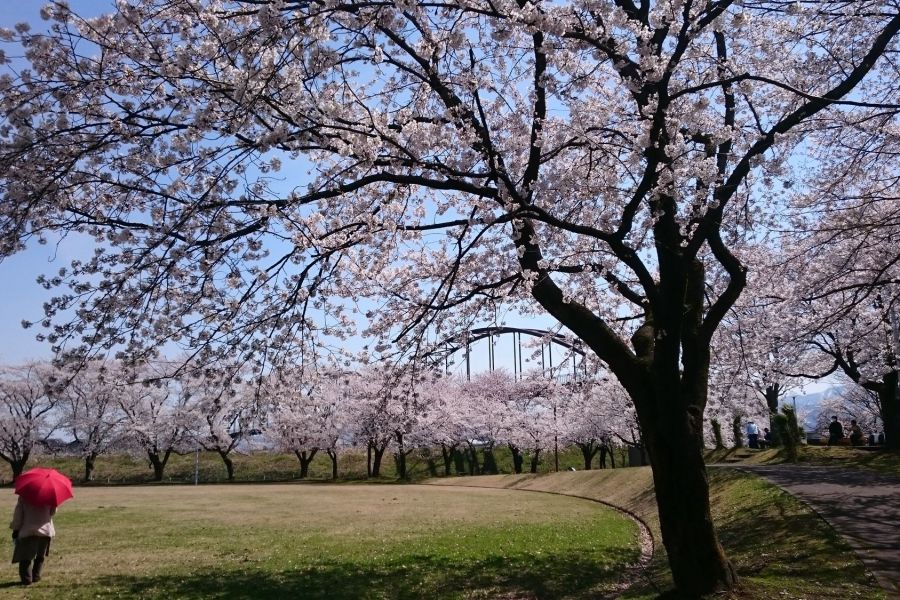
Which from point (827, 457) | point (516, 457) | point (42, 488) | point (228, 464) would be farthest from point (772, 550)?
point (228, 464)

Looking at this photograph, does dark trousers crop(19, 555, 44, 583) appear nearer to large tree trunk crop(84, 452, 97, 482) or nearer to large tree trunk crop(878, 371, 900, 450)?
large tree trunk crop(878, 371, 900, 450)

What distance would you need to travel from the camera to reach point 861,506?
36.6ft

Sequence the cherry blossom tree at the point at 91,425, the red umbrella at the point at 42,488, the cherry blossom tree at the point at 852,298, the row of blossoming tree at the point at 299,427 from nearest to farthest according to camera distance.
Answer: the red umbrella at the point at 42,488
the cherry blossom tree at the point at 852,298
the row of blossoming tree at the point at 299,427
the cherry blossom tree at the point at 91,425

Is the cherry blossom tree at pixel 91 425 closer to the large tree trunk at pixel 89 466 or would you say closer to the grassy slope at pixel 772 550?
the large tree trunk at pixel 89 466

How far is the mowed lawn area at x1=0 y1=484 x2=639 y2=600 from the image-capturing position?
29.7 ft

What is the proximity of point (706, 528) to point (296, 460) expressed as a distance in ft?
173

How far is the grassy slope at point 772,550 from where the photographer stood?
280 inches

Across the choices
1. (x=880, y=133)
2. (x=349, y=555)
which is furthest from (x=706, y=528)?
(x=880, y=133)

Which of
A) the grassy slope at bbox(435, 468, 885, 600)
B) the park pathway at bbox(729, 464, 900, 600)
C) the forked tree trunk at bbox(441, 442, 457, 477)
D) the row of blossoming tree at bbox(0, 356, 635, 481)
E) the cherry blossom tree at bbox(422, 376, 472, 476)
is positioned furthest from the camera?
the forked tree trunk at bbox(441, 442, 457, 477)

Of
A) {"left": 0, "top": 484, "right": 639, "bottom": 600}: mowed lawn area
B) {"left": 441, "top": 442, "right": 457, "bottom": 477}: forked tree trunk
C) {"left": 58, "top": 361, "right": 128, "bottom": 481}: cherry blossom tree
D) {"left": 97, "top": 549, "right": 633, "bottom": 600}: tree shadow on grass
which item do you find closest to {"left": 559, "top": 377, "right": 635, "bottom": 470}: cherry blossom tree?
{"left": 441, "top": 442, "right": 457, "bottom": 477}: forked tree trunk

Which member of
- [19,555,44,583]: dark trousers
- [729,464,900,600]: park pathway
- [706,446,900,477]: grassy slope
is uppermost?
[706,446,900,477]: grassy slope

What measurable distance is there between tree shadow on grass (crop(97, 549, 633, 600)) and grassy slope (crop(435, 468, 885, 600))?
1029mm

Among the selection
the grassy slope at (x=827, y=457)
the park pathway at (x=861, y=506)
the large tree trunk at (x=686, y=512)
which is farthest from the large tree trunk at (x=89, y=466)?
the large tree trunk at (x=686, y=512)

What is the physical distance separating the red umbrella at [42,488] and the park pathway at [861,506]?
412 inches
